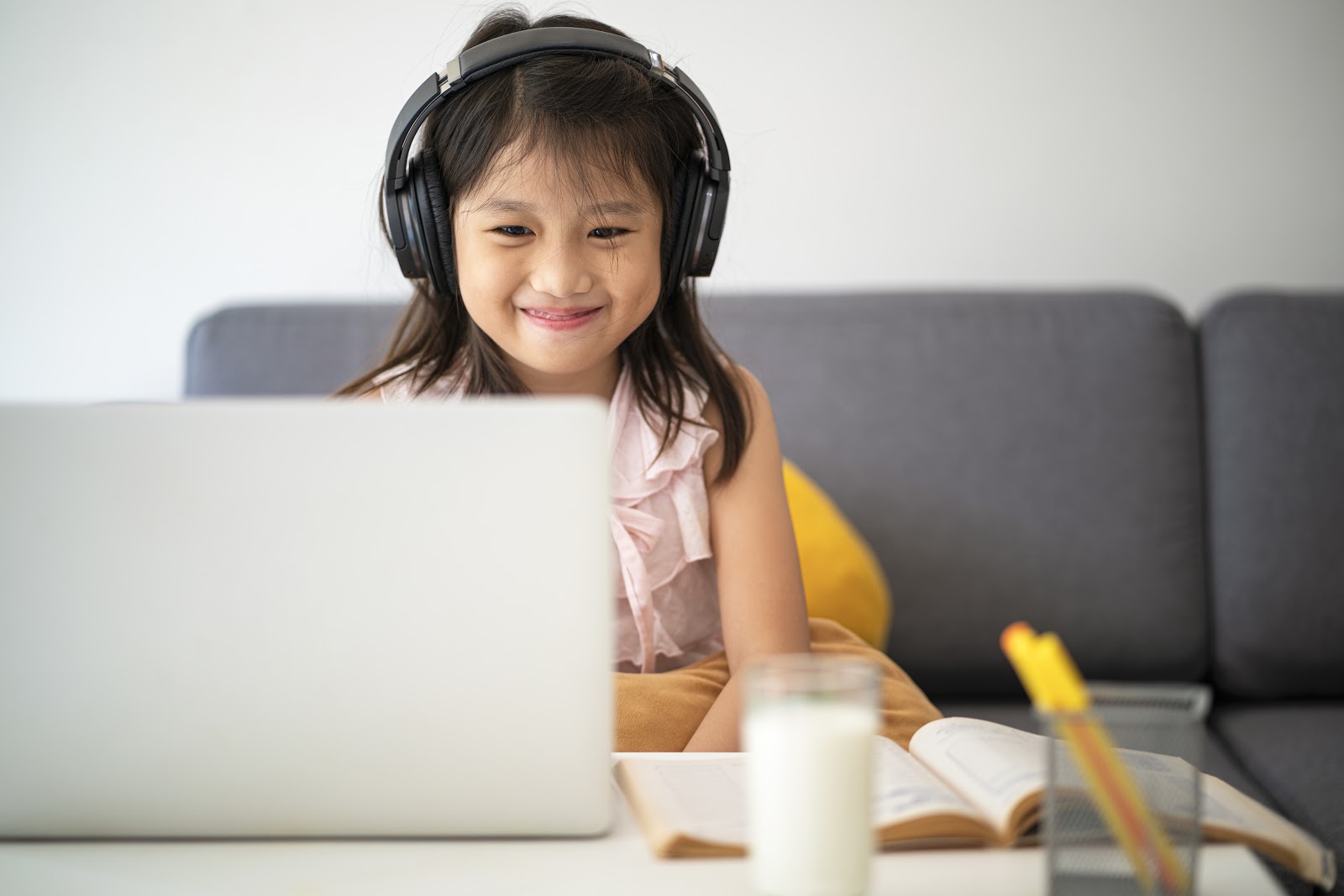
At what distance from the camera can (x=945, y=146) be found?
201cm

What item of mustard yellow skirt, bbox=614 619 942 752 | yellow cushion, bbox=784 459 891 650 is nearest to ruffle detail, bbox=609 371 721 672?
mustard yellow skirt, bbox=614 619 942 752

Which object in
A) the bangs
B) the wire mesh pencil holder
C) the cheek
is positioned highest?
the bangs

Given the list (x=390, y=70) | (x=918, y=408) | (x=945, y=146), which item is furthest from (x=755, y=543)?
(x=390, y=70)

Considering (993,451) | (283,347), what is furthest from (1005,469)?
(283,347)

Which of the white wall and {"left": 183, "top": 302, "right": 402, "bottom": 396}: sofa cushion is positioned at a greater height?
the white wall

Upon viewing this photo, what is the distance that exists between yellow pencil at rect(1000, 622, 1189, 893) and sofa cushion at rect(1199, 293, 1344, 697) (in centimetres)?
130

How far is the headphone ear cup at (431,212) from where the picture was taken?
1.13 metres

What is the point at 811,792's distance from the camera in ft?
1.63

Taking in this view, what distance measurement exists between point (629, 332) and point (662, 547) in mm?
225

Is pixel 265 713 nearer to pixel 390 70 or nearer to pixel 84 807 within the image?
pixel 84 807

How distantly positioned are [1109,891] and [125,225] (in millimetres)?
1945

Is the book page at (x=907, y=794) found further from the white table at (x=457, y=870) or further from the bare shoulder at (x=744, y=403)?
the bare shoulder at (x=744, y=403)

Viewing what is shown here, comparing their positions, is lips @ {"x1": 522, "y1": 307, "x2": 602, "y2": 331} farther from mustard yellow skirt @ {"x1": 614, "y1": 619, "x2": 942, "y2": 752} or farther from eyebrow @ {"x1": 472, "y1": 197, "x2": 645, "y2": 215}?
mustard yellow skirt @ {"x1": 614, "y1": 619, "x2": 942, "y2": 752}

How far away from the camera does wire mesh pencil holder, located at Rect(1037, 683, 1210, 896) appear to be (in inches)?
18.8
